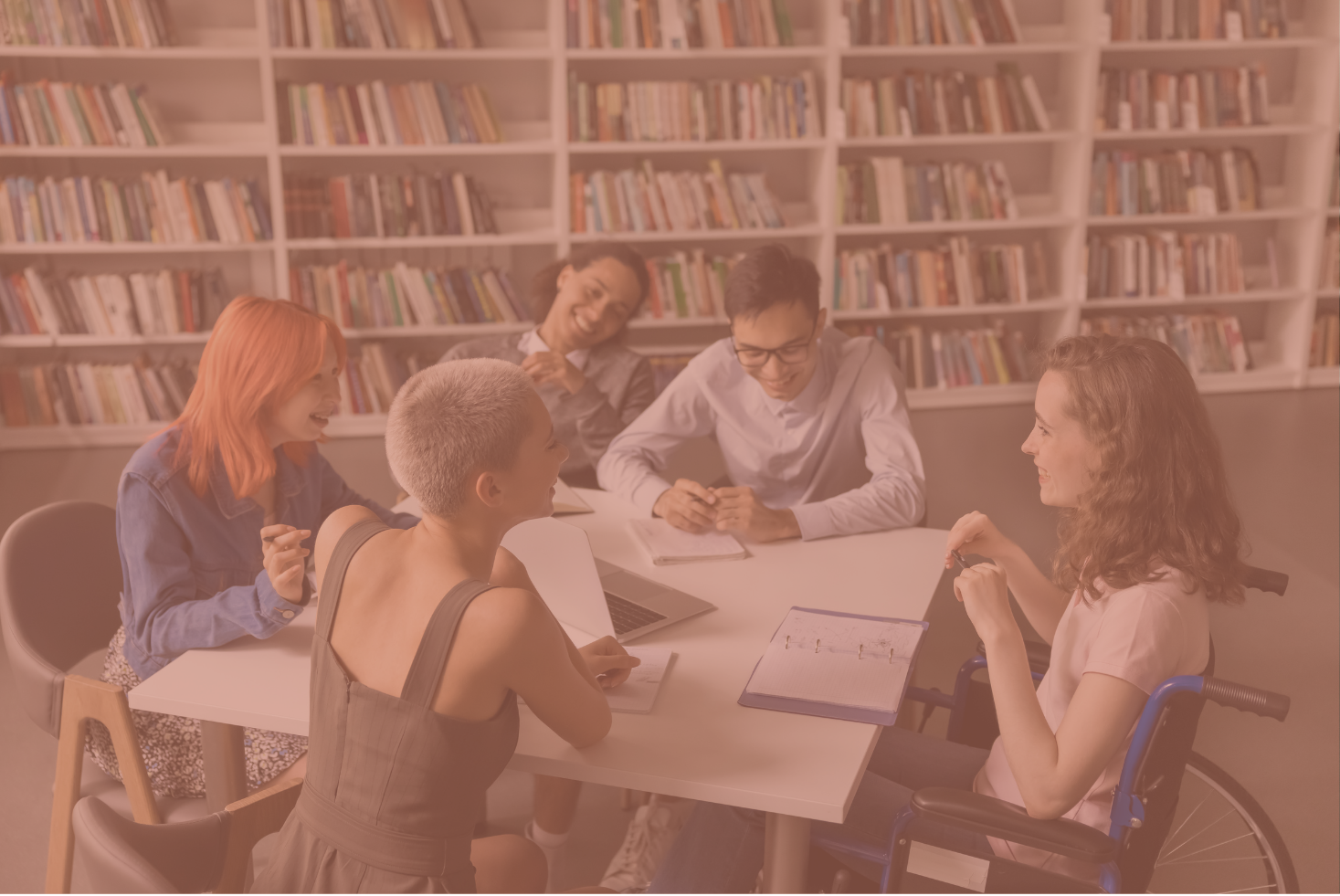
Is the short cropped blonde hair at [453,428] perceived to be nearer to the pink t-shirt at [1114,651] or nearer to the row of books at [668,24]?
the pink t-shirt at [1114,651]

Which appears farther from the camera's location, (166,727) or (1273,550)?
(1273,550)

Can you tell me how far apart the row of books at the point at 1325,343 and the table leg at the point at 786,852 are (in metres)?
5.17

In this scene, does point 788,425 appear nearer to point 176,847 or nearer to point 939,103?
point 176,847

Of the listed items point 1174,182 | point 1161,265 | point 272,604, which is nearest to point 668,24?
point 1174,182

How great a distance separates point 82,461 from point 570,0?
8.73 feet

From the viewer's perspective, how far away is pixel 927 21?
16.4 feet

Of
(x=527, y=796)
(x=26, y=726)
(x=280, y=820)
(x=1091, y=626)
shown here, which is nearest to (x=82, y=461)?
(x=26, y=726)

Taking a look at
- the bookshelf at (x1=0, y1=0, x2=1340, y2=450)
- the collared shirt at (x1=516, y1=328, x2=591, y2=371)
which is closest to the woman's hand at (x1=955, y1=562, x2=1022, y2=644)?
the collared shirt at (x1=516, y1=328, x2=591, y2=371)

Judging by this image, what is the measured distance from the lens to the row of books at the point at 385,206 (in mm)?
4730

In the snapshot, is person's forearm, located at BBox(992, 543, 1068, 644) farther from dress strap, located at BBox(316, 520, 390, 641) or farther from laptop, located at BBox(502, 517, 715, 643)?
dress strap, located at BBox(316, 520, 390, 641)

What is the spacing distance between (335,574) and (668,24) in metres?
3.86

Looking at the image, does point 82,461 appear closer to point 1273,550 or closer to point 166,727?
point 166,727

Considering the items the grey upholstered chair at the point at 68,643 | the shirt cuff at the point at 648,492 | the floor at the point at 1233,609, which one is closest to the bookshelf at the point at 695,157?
the floor at the point at 1233,609

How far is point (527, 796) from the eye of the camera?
8.03 ft
